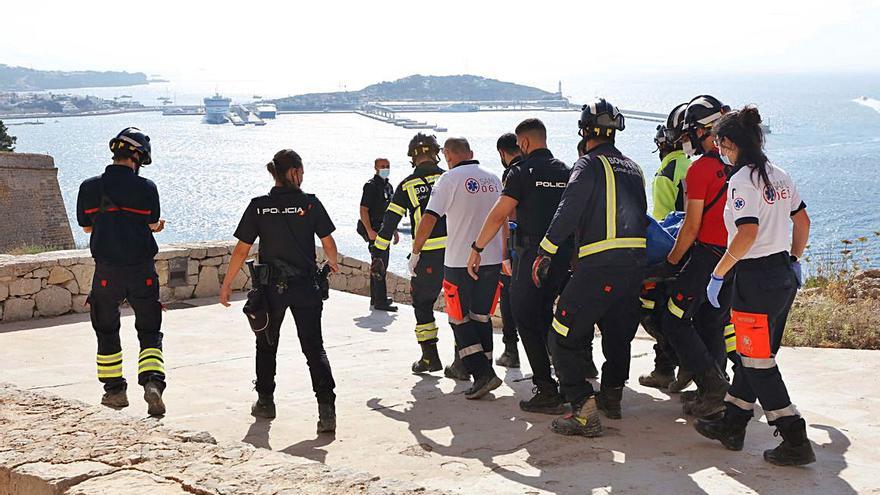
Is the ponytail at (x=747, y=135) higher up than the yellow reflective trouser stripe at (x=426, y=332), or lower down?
higher up

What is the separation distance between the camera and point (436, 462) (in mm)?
5207

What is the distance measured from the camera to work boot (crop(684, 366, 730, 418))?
5.78 m

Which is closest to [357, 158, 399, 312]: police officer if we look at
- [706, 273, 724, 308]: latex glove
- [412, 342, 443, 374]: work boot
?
[412, 342, 443, 374]: work boot

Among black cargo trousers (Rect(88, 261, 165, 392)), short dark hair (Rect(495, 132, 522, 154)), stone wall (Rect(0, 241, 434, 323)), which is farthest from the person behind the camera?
stone wall (Rect(0, 241, 434, 323))

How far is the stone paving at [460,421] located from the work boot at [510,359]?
12cm

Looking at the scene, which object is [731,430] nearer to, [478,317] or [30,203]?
[478,317]

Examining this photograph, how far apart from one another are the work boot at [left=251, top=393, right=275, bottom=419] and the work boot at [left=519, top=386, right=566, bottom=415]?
153cm

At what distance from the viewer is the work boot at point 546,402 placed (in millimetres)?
6215

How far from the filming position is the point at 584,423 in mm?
5562

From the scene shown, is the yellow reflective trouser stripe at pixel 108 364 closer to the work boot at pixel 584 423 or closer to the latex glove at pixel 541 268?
the latex glove at pixel 541 268

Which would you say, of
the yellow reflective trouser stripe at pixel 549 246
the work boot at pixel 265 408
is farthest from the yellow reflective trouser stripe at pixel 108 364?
the yellow reflective trouser stripe at pixel 549 246

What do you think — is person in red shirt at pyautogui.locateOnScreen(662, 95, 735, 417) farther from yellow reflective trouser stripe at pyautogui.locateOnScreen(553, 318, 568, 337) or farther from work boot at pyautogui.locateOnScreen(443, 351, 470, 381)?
work boot at pyautogui.locateOnScreen(443, 351, 470, 381)

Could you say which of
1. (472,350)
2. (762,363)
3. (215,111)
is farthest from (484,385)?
(215,111)

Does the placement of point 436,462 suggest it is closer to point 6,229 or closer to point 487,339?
point 487,339
